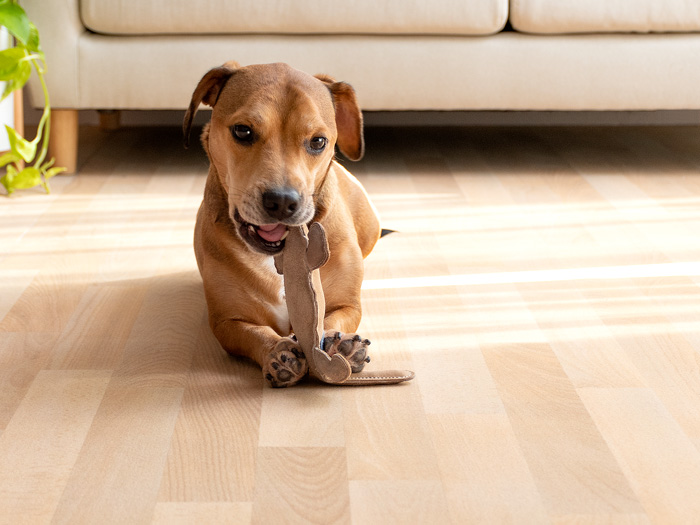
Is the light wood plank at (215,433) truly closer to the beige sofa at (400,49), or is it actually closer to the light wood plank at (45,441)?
the light wood plank at (45,441)

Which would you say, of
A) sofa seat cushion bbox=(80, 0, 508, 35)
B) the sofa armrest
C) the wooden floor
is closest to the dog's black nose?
the wooden floor

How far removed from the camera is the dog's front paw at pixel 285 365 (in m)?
1.54

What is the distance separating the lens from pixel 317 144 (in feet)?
5.44

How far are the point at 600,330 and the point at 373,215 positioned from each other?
2.08ft

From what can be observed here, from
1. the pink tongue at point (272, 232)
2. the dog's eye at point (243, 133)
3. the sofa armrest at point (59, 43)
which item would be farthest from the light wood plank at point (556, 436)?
the sofa armrest at point (59, 43)

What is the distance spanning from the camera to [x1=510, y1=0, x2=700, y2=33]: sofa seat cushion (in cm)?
306

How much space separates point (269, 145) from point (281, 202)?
0.13m

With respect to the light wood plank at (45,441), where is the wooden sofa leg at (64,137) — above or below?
below

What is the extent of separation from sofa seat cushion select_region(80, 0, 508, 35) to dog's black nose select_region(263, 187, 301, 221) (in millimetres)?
1641

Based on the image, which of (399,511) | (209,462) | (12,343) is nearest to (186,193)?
(12,343)

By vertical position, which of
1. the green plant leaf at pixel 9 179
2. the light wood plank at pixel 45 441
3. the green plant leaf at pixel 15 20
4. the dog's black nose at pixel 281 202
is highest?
the dog's black nose at pixel 281 202

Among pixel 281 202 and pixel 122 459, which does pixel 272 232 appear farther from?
pixel 122 459

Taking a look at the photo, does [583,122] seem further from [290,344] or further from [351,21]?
[290,344]

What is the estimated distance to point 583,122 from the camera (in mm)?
4188
